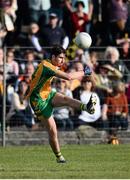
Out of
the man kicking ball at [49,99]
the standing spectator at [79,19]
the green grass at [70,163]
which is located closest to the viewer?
the green grass at [70,163]

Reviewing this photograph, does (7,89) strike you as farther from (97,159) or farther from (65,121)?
(97,159)

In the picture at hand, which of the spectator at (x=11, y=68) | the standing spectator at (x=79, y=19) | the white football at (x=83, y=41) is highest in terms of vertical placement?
the standing spectator at (x=79, y=19)

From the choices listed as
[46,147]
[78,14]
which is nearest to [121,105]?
[46,147]

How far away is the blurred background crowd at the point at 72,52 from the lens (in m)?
20.2

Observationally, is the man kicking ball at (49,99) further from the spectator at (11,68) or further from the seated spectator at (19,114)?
the spectator at (11,68)

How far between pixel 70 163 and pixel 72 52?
718 centimetres

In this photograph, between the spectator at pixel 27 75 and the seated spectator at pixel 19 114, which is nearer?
the seated spectator at pixel 19 114

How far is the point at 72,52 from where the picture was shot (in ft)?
70.4

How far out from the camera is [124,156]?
16.1 m

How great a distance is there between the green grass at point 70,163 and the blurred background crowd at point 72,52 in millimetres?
1417

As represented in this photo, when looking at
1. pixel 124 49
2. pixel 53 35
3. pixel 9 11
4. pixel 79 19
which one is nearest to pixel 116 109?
pixel 124 49

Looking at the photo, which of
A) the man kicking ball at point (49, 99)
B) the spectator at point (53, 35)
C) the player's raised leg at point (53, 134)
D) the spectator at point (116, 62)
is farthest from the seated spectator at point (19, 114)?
the player's raised leg at point (53, 134)

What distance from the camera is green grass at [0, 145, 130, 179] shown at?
12.6m

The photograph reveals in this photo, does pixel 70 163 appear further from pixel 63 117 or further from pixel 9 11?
pixel 9 11
